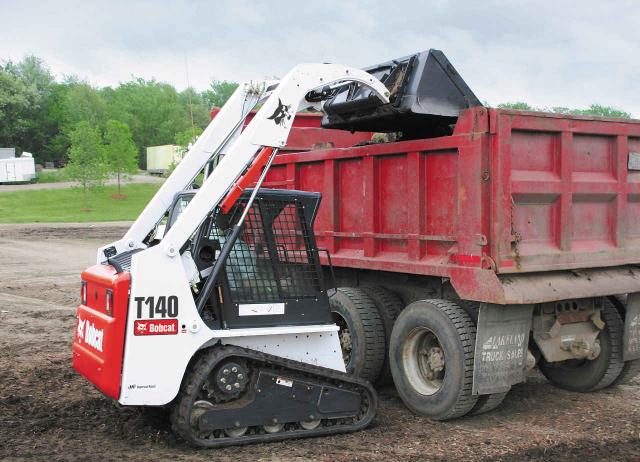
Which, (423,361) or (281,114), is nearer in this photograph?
(281,114)

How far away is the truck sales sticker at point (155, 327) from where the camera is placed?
522 cm

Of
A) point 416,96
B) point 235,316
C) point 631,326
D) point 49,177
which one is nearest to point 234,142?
point 235,316

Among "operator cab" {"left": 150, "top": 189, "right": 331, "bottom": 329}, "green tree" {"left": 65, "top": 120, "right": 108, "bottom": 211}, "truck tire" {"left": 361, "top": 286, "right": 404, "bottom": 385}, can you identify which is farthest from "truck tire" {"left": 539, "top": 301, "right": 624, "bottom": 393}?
"green tree" {"left": 65, "top": 120, "right": 108, "bottom": 211}

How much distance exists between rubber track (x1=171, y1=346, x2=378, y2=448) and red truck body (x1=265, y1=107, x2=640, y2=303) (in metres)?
1.20

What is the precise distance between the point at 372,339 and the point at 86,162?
35608mm

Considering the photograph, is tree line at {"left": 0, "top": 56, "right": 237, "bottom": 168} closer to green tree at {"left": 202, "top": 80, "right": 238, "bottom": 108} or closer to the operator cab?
green tree at {"left": 202, "top": 80, "right": 238, "bottom": 108}

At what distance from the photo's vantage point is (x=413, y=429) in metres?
6.05

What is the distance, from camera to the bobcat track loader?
5.27 m

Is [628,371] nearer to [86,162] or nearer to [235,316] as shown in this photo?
[235,316]

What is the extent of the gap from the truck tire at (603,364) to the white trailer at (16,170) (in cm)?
4776

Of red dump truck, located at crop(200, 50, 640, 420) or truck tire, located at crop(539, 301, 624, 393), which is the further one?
truck tire, located at crop(539, 301, 624, 393)

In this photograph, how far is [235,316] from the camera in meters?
5.62

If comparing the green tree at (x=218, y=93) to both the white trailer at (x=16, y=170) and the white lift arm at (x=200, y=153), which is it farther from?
the white lift arm at (x=200, y=153)

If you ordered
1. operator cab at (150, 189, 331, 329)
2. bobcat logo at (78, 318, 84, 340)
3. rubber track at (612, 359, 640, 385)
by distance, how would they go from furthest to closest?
rubber track at (612, 359, 640, 385) → bobcat logo at (78, 318, 84, 340) → operator cab at (150, 189, 331, 329)
